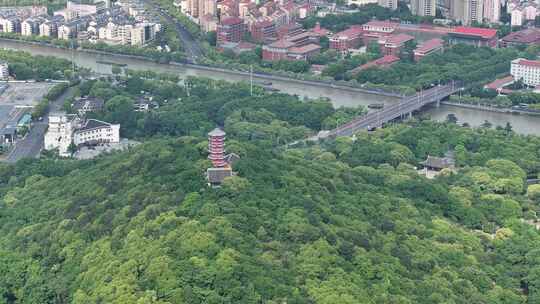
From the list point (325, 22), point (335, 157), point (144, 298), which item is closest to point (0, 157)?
point (335, 157)

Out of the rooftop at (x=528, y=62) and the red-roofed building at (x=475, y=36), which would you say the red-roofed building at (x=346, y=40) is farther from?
the rooftop at (x=528, y=62)

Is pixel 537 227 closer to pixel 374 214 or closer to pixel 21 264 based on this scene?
pixel 374 214

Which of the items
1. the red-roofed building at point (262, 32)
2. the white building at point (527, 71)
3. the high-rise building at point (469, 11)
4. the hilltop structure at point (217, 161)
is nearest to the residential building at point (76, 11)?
the red-roofed building at point (262, 32)

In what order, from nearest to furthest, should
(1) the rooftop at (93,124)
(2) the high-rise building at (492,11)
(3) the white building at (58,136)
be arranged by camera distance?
(3) the white building at (58,136), (1) the rooftop at (93,124), (2) the high-rise building at (492,11)

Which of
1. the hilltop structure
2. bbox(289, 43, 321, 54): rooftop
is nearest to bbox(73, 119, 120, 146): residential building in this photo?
the hilltop structure

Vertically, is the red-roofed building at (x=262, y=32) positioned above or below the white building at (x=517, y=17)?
below

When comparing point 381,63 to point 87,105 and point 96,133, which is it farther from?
point 96,133
